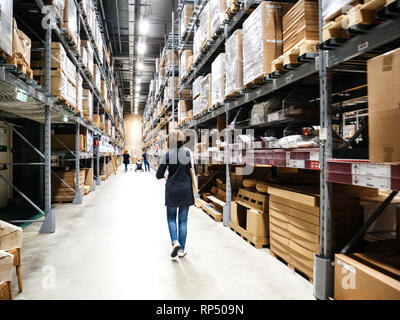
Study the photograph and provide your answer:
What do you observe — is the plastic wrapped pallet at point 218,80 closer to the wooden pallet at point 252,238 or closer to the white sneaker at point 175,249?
the wooden pallet at point 252,238

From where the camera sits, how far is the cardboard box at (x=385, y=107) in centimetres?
176

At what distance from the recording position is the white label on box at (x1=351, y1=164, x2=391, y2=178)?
6.15ft

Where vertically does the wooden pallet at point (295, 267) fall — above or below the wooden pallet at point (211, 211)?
below

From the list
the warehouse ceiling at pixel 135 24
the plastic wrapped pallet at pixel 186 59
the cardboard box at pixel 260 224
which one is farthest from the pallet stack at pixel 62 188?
the warehouse ceiling at pixel 135 24

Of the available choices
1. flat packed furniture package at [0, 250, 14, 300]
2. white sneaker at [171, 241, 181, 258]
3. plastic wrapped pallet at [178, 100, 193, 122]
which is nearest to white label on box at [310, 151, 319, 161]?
white sneaker at [171, 241, 181, 258]

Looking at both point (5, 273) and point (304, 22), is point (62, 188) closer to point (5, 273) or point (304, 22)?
point (5, 273)

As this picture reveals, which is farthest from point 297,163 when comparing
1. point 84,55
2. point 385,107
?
point 84,55

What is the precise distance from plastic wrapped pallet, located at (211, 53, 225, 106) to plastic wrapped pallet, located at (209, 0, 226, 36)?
597 mm

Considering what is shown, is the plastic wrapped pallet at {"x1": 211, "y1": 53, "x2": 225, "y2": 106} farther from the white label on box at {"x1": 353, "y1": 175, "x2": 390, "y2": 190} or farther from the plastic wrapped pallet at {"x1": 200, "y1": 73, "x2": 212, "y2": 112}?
the white label on box at {"x1": 353, "y1": 175, "x2": 390, "y2": 190}

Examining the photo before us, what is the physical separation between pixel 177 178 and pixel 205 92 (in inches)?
142

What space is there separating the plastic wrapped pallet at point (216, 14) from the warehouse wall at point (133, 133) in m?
32.6
